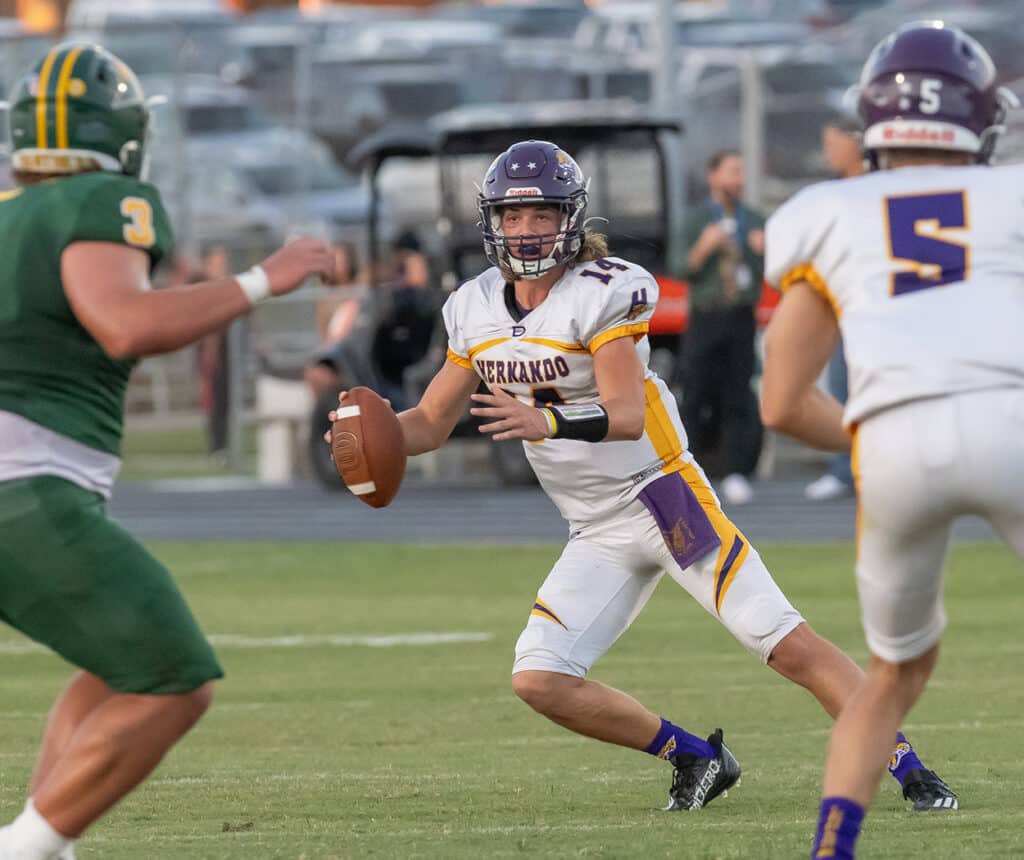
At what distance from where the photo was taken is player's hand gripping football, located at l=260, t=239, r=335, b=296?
4.92 m

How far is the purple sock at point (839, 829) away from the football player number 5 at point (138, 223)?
1.74 meters

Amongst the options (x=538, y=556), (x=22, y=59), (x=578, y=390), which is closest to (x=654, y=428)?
(x=578, y=390)

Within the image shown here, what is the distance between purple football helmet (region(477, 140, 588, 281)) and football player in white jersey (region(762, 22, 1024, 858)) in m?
1.56

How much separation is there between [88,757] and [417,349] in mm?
13139

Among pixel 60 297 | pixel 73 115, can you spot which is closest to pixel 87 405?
→ pixel 60 297

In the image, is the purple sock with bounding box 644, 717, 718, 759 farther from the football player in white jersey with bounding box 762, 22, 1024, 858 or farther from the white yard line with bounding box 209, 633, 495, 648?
the white yard line with bounding box 209, 633, 495, 648

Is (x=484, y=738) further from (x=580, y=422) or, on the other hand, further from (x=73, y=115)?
(x=73, y=115)

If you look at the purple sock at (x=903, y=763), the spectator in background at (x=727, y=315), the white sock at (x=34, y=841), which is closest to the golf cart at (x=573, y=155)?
the spectator in background at (x=727, y=315)

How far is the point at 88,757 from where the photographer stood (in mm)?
4844

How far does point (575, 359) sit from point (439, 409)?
1.43ft

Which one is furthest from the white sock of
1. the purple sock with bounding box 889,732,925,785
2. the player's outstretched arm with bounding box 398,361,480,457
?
the purple sock with bounding box 889,732,925,785

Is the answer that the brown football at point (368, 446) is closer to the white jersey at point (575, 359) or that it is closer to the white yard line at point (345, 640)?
the white jersey at point (575, 359)

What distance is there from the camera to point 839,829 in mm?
4742

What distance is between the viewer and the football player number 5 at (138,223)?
4703 millimetres
